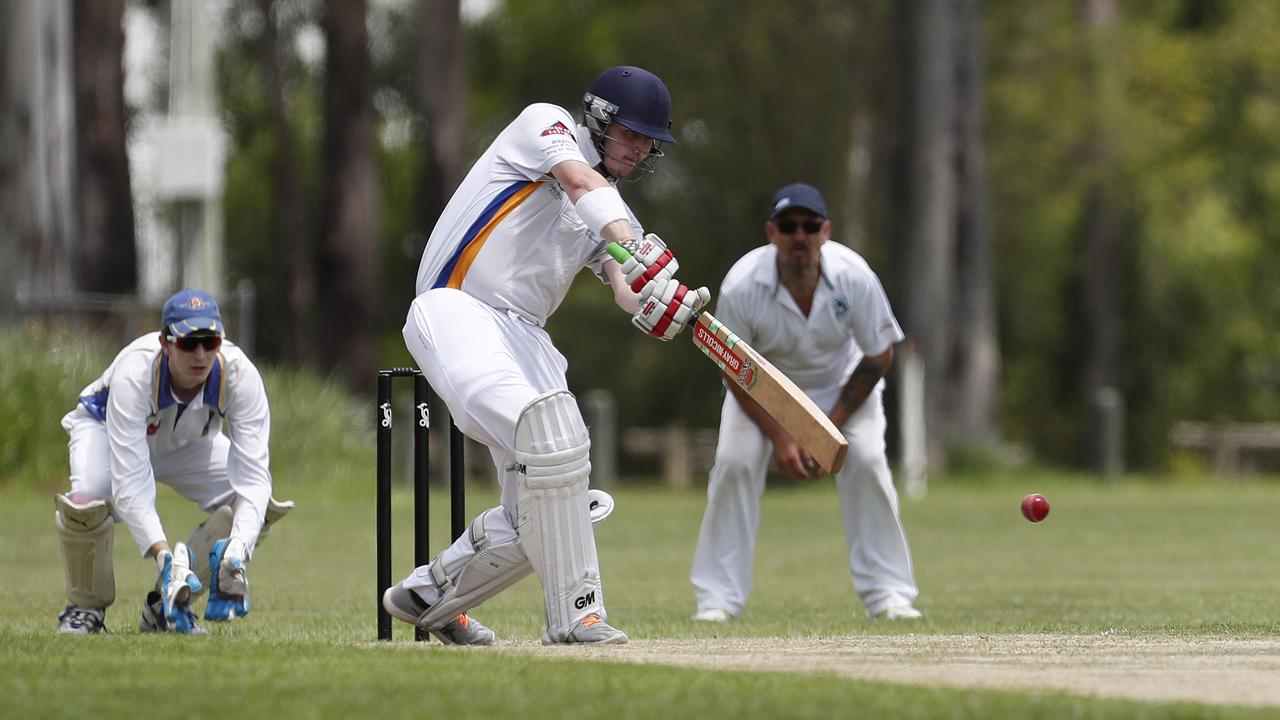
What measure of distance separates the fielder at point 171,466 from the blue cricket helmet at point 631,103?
195cm

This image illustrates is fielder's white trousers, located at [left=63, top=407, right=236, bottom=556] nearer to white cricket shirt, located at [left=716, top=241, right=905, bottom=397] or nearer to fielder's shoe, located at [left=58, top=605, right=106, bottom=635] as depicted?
fielder's shoe, located at [left=58, top=605, right=106, bottom=635]

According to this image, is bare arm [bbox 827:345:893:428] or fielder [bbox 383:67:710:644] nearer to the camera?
fielder [bbox 383:67:710:644]

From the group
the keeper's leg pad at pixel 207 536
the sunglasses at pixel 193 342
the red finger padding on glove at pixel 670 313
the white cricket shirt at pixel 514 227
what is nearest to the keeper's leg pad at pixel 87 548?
the keeper's leg pad at pixel 207 536

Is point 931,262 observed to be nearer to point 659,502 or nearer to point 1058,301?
point 659,502

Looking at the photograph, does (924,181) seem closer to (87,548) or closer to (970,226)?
(970,226)

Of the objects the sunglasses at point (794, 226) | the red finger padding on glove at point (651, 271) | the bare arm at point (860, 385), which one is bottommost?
the bare arm at point (860, 385)

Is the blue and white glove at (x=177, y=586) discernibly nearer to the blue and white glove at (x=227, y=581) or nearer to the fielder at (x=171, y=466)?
the fielder at (x=171, y=466)

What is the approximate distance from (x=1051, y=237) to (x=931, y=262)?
14.2 metres

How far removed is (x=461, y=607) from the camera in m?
7.58

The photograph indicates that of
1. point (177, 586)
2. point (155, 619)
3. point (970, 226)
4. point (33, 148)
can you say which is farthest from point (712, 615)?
point (970, 226)

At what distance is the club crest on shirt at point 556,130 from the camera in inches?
287

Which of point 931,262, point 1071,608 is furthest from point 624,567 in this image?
point 931,262

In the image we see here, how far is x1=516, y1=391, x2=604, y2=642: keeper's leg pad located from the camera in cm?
706

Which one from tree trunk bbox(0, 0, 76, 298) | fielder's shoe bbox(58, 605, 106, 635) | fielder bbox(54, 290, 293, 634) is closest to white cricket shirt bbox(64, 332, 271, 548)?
fielder bbox(54, 290, 293, 634)
